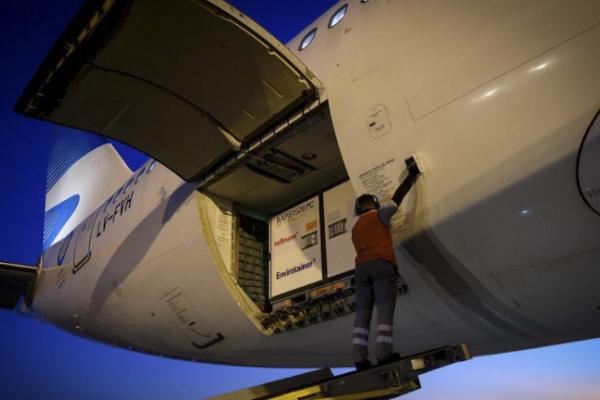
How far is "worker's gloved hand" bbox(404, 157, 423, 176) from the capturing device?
2.96m

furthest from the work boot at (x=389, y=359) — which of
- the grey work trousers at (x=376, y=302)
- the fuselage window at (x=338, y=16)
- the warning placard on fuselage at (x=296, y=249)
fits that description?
the fuselage window at (x=338, y=16)

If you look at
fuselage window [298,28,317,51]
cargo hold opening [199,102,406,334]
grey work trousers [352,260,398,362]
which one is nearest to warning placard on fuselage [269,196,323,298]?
cargo hold opening [199,102,406,334]

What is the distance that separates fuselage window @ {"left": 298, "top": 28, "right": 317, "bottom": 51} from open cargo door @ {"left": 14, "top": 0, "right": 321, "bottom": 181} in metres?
0.84

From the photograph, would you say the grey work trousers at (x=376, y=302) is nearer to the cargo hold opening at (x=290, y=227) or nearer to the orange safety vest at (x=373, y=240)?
the orange safety vest at (x=373, y=240)

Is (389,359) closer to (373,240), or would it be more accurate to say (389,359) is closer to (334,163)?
(373,240)

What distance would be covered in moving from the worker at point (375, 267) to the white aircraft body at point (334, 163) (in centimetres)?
13

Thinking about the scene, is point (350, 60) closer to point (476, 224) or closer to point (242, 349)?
point (476, 224)

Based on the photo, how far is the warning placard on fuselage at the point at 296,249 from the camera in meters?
4.79

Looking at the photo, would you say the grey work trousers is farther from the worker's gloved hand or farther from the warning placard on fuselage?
the warning placard on fuselage

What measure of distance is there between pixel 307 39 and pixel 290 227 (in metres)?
2.14

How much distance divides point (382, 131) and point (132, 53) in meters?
2.20

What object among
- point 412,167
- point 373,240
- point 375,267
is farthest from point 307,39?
point 375,267

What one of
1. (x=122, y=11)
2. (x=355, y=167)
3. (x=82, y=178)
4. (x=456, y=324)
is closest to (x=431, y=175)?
(x=355, y=167)

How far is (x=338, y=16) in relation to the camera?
4266 mm
